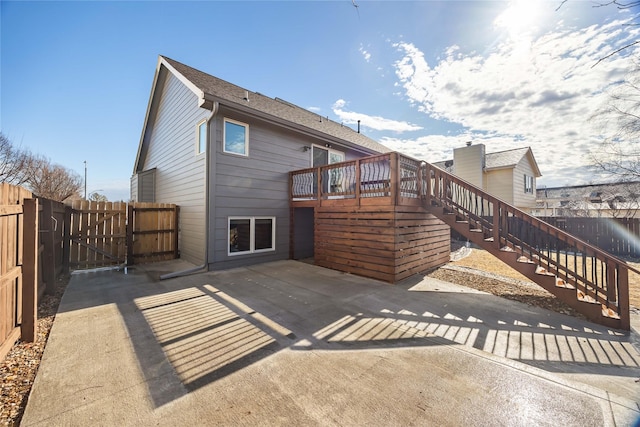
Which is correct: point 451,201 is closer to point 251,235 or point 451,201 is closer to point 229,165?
point 251,235

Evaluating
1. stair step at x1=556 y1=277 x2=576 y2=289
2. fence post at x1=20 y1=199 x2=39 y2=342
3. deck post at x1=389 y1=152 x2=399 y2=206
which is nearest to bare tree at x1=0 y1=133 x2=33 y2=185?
fence post at x1=20 y1=199 x2=39 y2=342

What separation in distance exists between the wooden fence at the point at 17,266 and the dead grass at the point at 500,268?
889 cm

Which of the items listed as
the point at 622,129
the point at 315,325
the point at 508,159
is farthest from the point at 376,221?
the point at 508,159

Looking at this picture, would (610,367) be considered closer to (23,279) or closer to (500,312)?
(500,312)

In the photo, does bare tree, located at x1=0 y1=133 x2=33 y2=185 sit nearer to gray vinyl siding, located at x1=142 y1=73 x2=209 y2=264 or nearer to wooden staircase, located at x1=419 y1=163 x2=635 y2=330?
gray vinyl siding, located at x1=142 y1=73 x2=209 y2=264

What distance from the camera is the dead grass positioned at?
4885 millimetres

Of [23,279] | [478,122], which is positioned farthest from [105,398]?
[478,122]

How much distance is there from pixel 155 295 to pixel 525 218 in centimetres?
717

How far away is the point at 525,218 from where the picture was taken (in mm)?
4484

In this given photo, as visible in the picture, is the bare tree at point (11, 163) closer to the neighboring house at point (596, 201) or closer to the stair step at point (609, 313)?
the stair step at point (609, 313)

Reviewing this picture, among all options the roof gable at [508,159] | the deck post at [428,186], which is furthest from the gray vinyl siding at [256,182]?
the roof gable at [508,159]

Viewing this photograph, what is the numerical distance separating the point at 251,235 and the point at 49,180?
21.8 metres

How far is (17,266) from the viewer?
2.83 meters

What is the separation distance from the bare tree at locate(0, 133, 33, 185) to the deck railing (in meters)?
19.1
